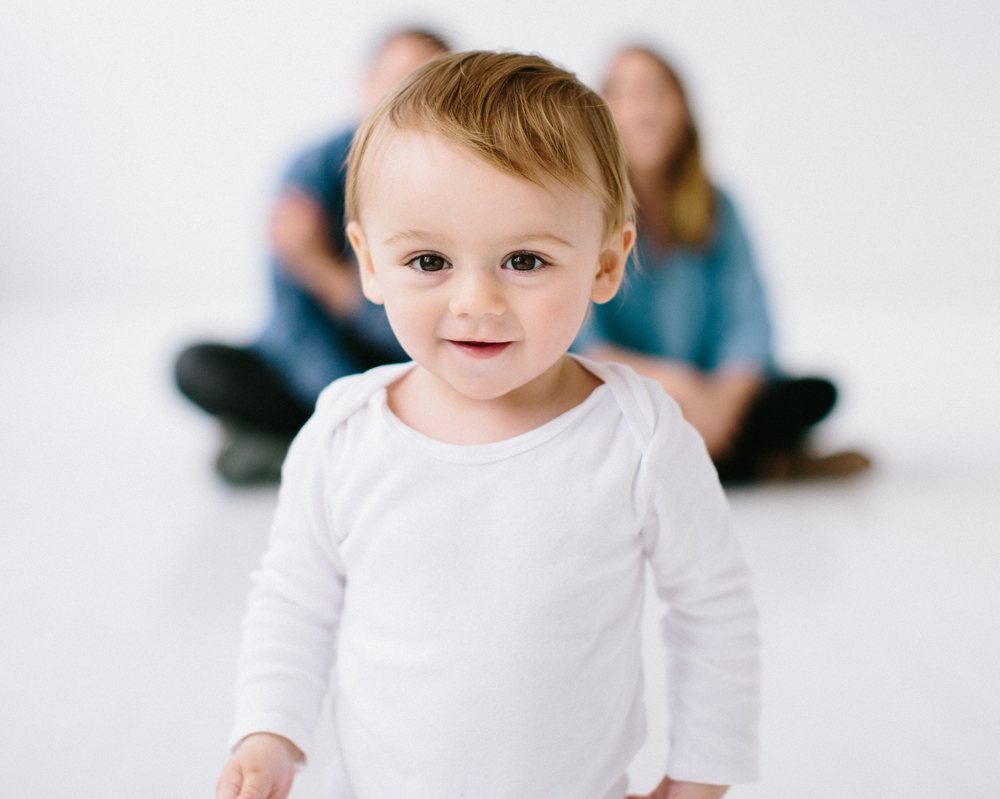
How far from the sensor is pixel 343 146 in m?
2.02

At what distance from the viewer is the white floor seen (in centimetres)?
105

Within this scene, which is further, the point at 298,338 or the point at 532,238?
the point at 298,338

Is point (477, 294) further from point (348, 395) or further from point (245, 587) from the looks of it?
point (245, 587)

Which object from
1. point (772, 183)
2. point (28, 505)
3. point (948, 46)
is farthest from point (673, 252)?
point (948, 46)

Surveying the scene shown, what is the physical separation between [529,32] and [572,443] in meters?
3.80

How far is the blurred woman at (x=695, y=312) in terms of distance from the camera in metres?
1.88

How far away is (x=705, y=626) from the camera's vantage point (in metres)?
0.70

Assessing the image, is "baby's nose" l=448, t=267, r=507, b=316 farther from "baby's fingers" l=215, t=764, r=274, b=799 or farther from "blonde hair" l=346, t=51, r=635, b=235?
"baby's fingers" l=215, t=764, r=274, b=799

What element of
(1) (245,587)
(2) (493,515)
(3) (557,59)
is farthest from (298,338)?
(3) (557,59)

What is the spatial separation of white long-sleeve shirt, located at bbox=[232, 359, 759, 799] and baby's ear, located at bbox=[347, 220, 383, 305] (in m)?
0.08

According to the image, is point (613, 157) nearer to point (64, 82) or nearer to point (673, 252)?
point (673, 252)

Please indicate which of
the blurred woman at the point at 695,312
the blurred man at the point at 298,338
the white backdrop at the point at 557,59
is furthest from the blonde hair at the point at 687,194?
the white backdrop at the point at 557,59

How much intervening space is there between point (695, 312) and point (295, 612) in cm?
145

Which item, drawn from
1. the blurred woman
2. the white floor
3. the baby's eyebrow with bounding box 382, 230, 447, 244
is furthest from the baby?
the blurred woman
